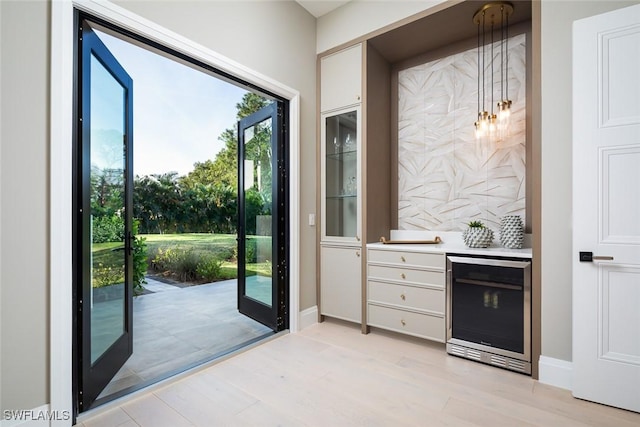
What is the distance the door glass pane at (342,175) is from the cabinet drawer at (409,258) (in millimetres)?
325

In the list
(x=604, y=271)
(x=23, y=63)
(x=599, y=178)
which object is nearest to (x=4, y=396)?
(x=23, y=63)

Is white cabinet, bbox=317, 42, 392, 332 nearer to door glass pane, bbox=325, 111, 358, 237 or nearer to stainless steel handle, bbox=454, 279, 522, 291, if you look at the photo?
door glass pane, bbox=325, 111, 358, 237

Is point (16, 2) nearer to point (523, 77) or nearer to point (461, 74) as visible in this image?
point (461, 74)

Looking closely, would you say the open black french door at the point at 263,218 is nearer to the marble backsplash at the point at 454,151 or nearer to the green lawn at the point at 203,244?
the marble backsplash at the point at 454,151

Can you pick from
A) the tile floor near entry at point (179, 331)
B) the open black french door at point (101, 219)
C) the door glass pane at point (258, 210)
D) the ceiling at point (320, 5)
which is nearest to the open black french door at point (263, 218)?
the door glass pane at point (258, 210)

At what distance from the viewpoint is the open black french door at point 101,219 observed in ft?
5.84

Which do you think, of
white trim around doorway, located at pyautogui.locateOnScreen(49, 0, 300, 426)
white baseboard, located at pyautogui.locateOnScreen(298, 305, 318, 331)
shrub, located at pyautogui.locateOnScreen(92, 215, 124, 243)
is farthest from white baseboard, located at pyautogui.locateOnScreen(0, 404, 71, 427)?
white baseboard, located at pyautogui.locateOnScreen(298, 305, 318, 331)

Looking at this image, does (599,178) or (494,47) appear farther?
(494,47)

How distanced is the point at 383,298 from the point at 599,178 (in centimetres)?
184

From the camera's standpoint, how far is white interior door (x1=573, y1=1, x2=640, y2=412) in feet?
5.97

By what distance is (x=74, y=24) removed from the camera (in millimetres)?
1709

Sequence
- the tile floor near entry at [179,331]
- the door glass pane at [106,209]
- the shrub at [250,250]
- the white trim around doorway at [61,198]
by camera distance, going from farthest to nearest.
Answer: the shrub at [250,250] → the tile floor near entry at [179,331] → the door glass pane at [106,209] → the white trim around doorway at [61,198]

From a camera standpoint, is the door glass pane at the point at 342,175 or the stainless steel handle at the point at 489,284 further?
the door glass pane at the point at 342,175

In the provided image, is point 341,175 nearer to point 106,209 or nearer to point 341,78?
point 341,78
